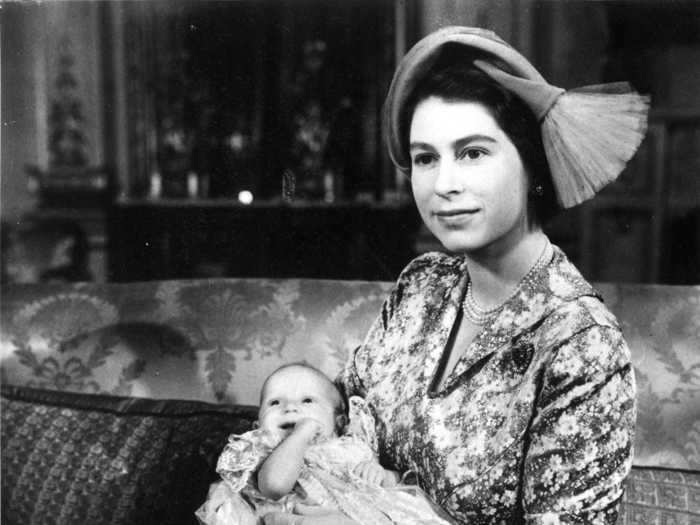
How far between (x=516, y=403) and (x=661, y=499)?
596 mm

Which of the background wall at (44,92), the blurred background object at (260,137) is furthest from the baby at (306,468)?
the background wall at (44,92)

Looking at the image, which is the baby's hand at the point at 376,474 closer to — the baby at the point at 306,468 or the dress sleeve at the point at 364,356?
the baby at the point at 306,468

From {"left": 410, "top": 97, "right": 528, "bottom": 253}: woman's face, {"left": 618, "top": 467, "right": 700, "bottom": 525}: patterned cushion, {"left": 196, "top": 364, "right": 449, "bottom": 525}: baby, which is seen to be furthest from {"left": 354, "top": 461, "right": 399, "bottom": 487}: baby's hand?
{"left": 618, "top": 467, "right": 700, "bottom": 525}: patterned cushion

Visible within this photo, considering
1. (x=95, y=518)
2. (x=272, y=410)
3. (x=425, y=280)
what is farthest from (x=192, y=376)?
(x=425, y=280)

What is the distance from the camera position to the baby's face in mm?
1488

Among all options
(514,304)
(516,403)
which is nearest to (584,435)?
(516,403)

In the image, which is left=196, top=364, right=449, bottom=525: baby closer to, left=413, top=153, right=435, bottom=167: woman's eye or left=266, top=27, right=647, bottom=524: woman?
left=266, top=27, right=647, bottom=524: woman

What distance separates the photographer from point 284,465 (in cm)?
137

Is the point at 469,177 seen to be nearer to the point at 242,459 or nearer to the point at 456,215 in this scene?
the point at 456,215

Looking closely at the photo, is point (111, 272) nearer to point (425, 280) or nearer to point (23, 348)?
point (23, 348)

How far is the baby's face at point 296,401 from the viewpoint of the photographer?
4.88ft

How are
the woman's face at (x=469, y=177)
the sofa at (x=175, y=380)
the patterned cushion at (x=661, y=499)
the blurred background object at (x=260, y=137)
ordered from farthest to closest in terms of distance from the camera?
the blurred background object at (x=260, y=137) < the sofa at (x=175, y=380) < the patterned cushion at (x=661, y=499) < the woman's face at (x=469, y=177)

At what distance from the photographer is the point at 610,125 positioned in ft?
3.99

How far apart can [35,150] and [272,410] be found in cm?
358
